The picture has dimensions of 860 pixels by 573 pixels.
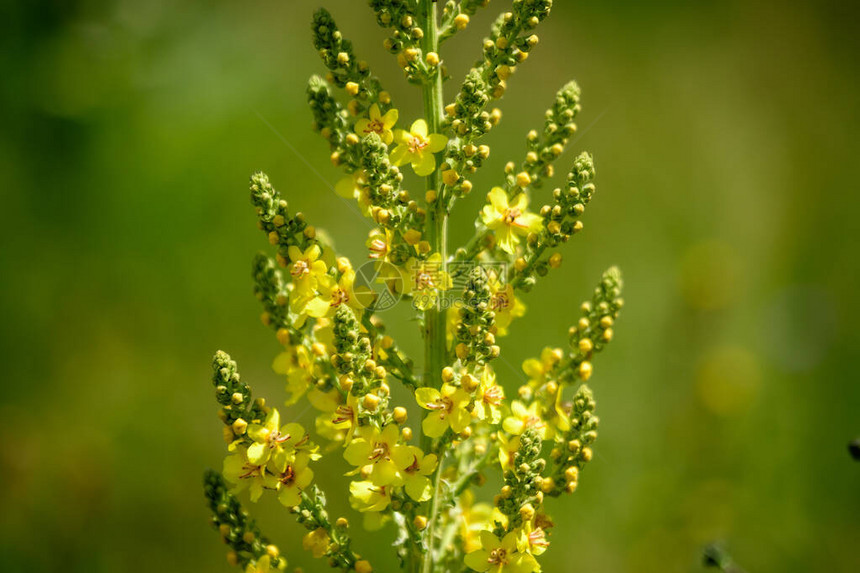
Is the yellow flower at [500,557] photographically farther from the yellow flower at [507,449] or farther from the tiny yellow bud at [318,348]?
the tiny yellow bud at [318,348]

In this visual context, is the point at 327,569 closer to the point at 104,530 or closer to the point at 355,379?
the point at 104,530

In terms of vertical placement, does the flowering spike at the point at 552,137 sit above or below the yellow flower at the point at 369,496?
above

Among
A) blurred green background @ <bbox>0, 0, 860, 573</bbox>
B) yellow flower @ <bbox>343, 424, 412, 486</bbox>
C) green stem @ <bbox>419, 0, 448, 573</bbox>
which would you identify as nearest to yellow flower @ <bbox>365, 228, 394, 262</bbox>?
green stem @ <bbox>419, 0, 448, 573</bbox>

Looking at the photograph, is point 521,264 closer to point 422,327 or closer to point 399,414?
point 422,327

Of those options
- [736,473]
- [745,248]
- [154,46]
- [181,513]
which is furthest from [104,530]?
[745,248]

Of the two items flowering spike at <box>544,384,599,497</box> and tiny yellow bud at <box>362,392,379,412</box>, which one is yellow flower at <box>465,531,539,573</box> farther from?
tiny yellow bud at <box>362,392,379,412</box>

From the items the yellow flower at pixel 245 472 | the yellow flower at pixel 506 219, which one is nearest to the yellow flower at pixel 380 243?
the yellow flower at pixel 506 219

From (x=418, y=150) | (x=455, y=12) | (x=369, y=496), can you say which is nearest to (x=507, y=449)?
(x=369, y=496)
